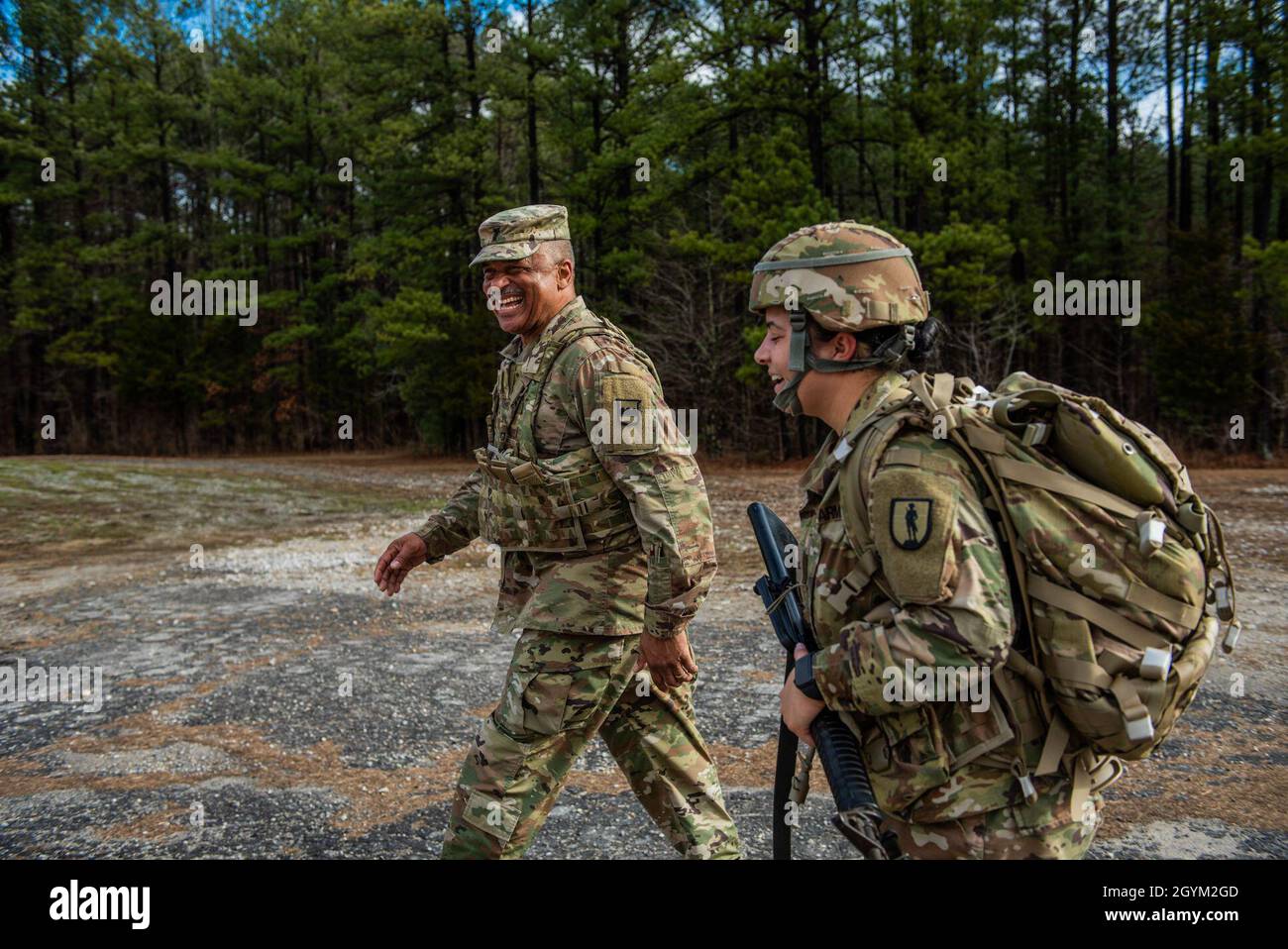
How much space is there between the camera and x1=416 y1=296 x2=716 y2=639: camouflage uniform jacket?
2914 millimetres

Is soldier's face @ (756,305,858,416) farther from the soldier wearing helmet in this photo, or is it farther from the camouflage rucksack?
the camouflage rucksack

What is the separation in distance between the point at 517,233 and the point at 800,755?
1.82 metres

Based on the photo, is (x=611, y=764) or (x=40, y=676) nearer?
(x=611, y=764)

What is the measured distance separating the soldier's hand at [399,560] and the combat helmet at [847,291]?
173cm

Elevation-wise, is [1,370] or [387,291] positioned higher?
[387,291]

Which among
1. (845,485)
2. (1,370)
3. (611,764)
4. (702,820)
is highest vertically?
(1,370)

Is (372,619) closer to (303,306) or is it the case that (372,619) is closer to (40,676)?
(40,676)

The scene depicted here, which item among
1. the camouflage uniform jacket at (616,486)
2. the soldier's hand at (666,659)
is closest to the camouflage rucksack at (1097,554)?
the camouflage uniform jacket at (616,486)

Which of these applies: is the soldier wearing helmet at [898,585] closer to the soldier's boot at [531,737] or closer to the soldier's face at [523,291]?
the soldier's boot at [531,737]

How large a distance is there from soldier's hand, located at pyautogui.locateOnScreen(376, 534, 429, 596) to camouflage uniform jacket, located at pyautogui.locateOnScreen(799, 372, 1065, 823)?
1716 mm
